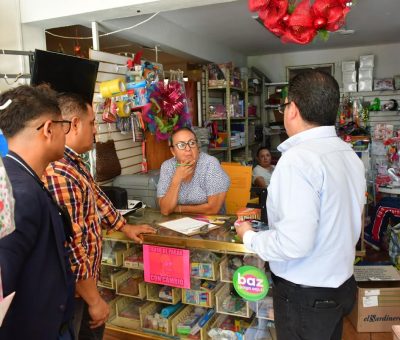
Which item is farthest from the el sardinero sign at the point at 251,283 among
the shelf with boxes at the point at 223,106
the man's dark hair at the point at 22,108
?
the shelf with boxes at the point at 223,106

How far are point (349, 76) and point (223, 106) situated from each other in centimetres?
212

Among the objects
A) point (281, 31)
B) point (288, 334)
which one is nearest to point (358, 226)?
point (288, 334)

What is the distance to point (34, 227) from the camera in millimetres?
959

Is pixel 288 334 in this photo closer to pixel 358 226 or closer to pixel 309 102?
pixel 358 226

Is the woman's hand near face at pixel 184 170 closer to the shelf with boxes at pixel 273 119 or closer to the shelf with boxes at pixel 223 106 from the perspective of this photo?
the shelf with boxes at pixel 223 106

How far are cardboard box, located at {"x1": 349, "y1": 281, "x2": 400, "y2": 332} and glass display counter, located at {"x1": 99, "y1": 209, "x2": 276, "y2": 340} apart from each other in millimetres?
908

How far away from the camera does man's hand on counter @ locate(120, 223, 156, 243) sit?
2070mm

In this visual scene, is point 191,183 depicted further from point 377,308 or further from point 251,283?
point 377,308

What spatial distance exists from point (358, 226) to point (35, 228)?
45.6 inches

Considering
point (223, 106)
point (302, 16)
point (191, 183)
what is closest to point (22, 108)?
point (191, 183)

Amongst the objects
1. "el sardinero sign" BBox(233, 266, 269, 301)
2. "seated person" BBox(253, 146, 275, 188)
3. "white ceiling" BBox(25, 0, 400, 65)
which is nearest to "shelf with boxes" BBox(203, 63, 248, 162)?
"white ceiling" BBox(25, 0, 400, 65)

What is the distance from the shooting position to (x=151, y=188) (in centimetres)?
307

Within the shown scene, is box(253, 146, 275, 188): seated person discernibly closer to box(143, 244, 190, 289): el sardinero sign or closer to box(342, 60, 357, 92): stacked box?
box(342, 60, 357, 92): stacked box

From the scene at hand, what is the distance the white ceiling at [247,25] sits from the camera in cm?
361
